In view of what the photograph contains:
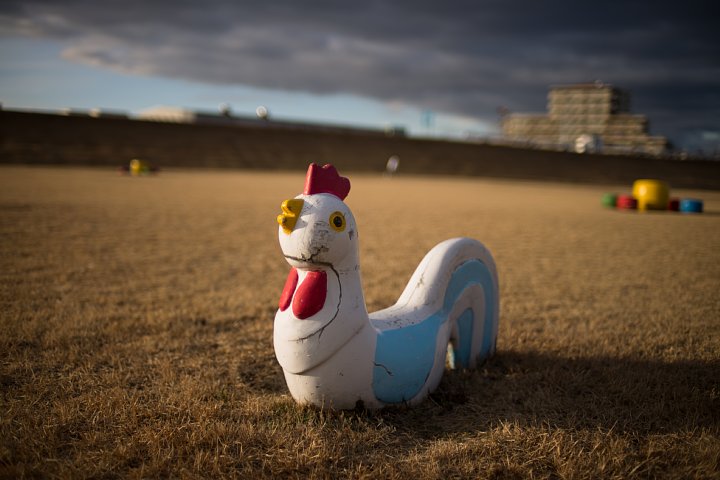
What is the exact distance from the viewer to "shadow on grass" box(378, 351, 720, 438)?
2.96m

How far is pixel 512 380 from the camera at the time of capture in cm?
360

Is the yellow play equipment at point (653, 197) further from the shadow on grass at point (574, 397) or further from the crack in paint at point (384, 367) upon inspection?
the crack in paint at point (384, 367)

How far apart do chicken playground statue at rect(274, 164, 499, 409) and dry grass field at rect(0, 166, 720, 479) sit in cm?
22

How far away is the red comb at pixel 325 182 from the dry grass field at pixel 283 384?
4.63ft

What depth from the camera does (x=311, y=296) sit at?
2.70 metres

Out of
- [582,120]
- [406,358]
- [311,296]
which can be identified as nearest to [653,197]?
[406,358]

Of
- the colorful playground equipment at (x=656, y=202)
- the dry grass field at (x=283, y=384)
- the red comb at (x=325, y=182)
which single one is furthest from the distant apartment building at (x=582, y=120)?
the red comb at (x=325, y=182)

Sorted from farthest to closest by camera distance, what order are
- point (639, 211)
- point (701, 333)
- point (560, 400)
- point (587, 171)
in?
point (587, 171)
point (639, 211)
point (701, 333)
point (560, 400)

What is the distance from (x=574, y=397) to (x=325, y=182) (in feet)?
7.77

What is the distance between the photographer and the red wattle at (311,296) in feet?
8.85

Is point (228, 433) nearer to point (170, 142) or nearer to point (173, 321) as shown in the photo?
A: point (173, 321)

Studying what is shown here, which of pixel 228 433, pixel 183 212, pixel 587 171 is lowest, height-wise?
pixel 228 433

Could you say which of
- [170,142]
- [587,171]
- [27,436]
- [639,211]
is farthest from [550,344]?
[587,171]

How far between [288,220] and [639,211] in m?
18.9
